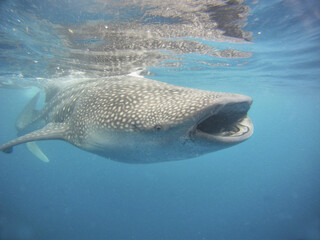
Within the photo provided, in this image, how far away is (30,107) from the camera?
31.7 feet

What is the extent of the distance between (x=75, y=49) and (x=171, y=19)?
4926 mm

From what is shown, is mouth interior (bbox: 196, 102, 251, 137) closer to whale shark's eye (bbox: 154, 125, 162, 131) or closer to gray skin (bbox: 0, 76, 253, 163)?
gray skin (bbox: 0, 76, 253, 163)

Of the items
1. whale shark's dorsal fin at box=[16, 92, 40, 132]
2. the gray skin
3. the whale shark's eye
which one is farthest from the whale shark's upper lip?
whale shark's dorsal fin at box=[16, 92, 40, 132]

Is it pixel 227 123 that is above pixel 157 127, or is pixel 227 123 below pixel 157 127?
above

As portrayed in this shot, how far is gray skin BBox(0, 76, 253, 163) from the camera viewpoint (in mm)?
2062

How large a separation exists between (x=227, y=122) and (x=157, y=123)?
3.49 ft

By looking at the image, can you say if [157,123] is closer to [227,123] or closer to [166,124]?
[166,124]

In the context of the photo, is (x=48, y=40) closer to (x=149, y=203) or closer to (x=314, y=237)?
(x=149, y=203)

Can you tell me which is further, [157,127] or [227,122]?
[227,122]

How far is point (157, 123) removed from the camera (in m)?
2.28

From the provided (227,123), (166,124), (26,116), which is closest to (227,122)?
(227,123)

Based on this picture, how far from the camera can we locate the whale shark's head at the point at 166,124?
6.72 ft

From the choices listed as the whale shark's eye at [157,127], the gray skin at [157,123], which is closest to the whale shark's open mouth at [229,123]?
the gray skin at [157,123]

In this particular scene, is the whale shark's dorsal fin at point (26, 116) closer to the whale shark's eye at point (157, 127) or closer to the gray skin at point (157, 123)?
the gray skin at point (157, 123)
